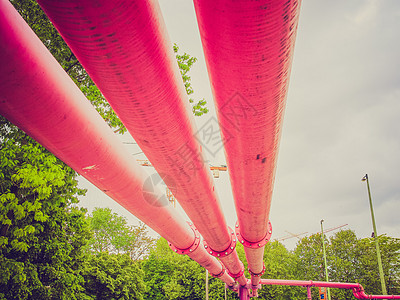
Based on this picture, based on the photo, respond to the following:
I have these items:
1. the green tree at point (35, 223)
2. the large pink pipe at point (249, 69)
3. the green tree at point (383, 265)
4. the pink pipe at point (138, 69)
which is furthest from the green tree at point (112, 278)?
the green tree at point (383, 265)

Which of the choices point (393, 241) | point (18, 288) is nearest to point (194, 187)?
point (18, 288)

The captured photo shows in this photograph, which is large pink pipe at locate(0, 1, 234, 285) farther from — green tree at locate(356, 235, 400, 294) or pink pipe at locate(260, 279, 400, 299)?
green tree at locate(356, 235, 400, 294)

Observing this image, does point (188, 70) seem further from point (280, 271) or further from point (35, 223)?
point (280, 271)

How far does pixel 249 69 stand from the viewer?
1088mm

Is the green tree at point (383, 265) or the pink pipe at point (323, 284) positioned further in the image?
the green tree at point (383, 265)

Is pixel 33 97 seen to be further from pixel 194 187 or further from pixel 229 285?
pixel 229 285

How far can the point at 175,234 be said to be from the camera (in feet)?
10.0

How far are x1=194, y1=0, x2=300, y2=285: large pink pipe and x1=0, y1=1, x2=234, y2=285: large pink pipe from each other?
0.60 meters

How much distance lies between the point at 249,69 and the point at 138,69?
17.5 inches

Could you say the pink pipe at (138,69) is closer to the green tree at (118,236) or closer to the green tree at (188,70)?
the green tree at (188,70)

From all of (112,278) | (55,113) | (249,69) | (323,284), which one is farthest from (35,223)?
(112,278)

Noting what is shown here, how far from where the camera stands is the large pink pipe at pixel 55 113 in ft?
2.91

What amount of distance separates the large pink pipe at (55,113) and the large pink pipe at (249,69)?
0.60 meters

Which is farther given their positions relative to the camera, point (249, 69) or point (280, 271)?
point (280, 271)
